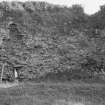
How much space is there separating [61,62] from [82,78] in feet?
6.01

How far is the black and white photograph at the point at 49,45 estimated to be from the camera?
12.4m

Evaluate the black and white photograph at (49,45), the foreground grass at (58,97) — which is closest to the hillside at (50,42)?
the black and white photograph at (49,45)

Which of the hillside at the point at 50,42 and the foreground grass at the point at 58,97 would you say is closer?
the foreground grass at the point at 58,97

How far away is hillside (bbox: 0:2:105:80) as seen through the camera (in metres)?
12.7

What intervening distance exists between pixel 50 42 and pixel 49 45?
237 millimetres

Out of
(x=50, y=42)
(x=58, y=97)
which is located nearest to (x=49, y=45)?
(x=50, y=42)

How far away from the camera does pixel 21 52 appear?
520 inches

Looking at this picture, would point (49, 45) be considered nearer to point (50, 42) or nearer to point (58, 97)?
point (50, 42)

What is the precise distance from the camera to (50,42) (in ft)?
45.4

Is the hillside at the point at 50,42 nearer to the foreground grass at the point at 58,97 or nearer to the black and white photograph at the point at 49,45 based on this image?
the black and white photograph at the point at 49,45

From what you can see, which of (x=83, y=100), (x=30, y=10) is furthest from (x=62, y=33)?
(x=83, y=100)

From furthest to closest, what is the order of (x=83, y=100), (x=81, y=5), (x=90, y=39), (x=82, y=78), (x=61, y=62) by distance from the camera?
1. (x=81, y=5)
2. (x=90, y=39)
3. (x=61, y=62)
4. (x=82, y=78)
5. (x=83, y=100)

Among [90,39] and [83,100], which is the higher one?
[90,39]

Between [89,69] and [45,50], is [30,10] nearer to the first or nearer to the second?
[45,50]
